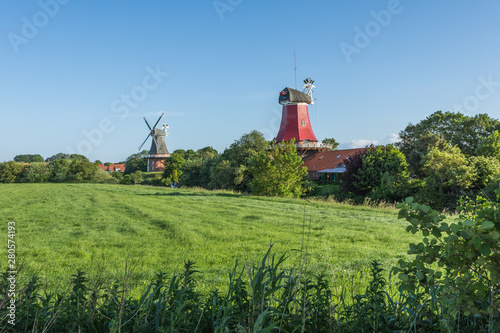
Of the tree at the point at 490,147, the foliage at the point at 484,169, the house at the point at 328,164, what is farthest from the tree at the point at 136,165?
the foliage at the point at 484,169

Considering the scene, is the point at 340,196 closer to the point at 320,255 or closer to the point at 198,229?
the point at 198,229

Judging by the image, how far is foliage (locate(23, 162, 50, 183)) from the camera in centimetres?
4859

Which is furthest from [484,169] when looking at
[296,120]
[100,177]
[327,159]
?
[100,177]

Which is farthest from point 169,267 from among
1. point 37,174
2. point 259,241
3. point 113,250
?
point 37,174

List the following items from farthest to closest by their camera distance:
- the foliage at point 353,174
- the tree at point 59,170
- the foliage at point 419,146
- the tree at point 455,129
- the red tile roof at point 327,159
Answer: the tree at point 59,170 → the red tile roof at point 327,159 → the tree at point 455,129 → the foliage at point 419,146 → the foliage at point 353,174

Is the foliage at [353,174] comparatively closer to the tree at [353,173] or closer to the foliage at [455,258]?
the tree at [353,173]

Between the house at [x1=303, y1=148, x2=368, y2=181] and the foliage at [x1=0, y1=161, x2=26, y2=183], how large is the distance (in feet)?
143

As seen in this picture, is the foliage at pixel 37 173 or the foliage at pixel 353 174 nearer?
the foliage at pixel 353 174

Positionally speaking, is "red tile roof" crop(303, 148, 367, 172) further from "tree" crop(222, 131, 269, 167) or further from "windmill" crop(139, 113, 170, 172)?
"windmill" crop(139, 113, 170, 172)

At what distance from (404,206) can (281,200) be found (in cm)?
2150

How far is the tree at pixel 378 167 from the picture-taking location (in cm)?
2864

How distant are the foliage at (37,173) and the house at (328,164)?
3897 cm

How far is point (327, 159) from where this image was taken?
43.8 metres

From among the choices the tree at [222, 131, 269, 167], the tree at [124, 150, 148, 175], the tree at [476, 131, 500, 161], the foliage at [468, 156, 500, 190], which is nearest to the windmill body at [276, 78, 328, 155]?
the tree at [222, 131, 269, 167]
